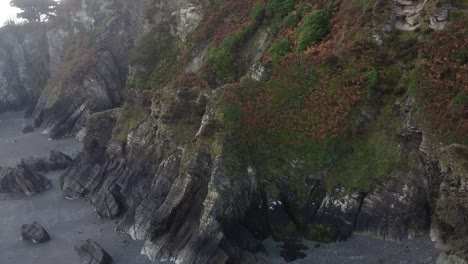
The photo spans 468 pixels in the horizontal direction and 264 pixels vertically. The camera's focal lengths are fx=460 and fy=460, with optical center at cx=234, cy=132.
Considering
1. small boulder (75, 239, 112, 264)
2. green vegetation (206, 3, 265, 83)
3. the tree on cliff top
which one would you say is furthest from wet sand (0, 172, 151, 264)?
the tree on cliff top

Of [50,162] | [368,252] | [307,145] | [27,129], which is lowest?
[27,129]

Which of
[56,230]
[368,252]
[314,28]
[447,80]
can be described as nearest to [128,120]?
[56,230]

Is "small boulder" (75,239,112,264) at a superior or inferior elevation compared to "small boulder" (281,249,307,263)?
inferior

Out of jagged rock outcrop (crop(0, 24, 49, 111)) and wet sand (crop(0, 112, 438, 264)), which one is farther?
jagged rock outcrop (crop(0, 24, 49, 111))

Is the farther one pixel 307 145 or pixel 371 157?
pixel 307 145

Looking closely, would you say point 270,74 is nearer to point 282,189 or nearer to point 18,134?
point 282,189

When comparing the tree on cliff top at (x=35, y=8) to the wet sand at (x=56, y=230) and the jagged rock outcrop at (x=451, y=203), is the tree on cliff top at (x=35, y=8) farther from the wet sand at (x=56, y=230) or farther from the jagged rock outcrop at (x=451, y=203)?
the jagged rock outcrop at (x=451, y=203)

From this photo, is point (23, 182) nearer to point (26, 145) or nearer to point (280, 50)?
point (26, 145)

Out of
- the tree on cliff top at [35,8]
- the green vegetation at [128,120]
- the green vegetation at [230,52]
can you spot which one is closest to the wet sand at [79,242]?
the green vegetation at [128,120]

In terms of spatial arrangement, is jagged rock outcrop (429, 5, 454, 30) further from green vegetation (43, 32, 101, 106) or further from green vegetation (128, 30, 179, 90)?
green vegetation (43, 32, 101, 106)
